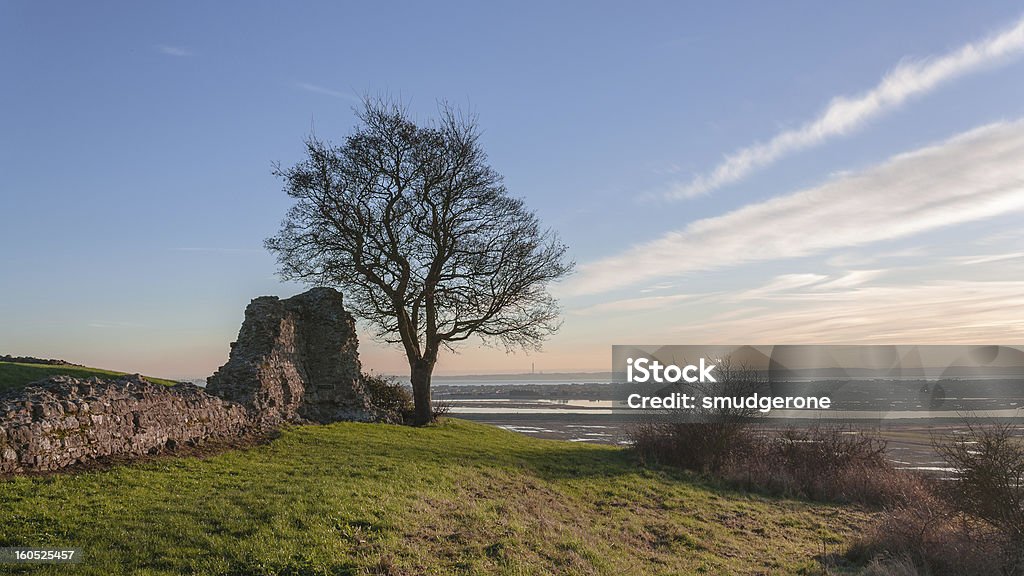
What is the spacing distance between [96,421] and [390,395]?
1712 cm

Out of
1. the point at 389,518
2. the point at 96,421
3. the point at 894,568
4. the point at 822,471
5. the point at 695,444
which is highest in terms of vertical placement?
the point at 96,421

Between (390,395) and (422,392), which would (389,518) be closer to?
(422,392)

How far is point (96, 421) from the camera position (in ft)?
43.0

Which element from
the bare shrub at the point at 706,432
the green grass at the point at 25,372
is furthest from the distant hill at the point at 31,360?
the bare shrub at the point at 706,432

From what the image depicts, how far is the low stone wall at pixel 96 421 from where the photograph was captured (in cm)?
1152

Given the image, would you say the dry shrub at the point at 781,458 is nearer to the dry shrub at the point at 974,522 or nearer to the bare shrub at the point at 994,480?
the dry shrub at the point at 974,522

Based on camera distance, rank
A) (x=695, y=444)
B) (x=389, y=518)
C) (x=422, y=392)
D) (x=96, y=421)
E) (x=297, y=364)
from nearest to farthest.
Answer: (x=389, y=518), (x=96, y=421), (x=297, y=364), (x=695, y=444), (x=422, y=392)

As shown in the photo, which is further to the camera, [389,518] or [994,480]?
[994,480]

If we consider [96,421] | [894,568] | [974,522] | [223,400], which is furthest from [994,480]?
[223,400]

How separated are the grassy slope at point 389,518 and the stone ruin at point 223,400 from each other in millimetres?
850

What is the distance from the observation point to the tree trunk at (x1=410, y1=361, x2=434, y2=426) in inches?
1102

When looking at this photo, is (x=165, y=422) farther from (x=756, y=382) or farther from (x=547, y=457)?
(x=756, y=382)

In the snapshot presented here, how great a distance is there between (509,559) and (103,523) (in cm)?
613

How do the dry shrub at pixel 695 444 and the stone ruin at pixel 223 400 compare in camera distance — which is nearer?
the stone ruin at pixel 223 400
